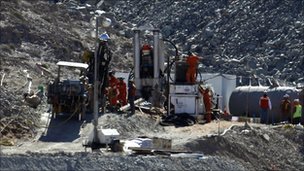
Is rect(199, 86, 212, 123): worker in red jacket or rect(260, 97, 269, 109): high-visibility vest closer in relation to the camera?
rect(199, 86, 212, 123): worker in red jacket

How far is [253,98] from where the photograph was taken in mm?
38281

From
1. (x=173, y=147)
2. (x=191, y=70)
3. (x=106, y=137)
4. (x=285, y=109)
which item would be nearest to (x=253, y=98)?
(x=285, y=109)

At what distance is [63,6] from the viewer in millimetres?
56688

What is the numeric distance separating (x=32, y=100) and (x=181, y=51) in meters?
25.2

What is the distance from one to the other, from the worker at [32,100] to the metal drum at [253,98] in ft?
30.3

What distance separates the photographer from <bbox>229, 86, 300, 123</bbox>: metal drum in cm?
3694

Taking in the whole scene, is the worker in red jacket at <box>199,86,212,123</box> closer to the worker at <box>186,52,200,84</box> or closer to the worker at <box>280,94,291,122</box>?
the worker at <box>186,52,200,84</box>

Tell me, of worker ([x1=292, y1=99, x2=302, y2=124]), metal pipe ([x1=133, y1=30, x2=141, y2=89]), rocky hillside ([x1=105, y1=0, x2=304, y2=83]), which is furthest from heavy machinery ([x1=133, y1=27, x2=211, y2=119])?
rocky hillside ([x1=105, y1=0, x2=304, y2=83])

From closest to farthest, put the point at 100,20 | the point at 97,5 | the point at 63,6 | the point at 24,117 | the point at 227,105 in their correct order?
the point at 100,20 → the point at 24,117 → the point at 227,105 → the point at 63,6 → the point at 97,5

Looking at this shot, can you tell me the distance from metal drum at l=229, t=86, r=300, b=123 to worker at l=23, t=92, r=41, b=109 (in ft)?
30.3

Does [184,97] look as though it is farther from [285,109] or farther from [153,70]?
[285,109]

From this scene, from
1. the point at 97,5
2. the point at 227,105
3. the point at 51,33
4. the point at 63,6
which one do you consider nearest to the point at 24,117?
the point at 227,105

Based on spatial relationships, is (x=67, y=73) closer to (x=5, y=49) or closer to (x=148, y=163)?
(x=5, y=49)

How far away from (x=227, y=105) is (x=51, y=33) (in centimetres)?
1038
